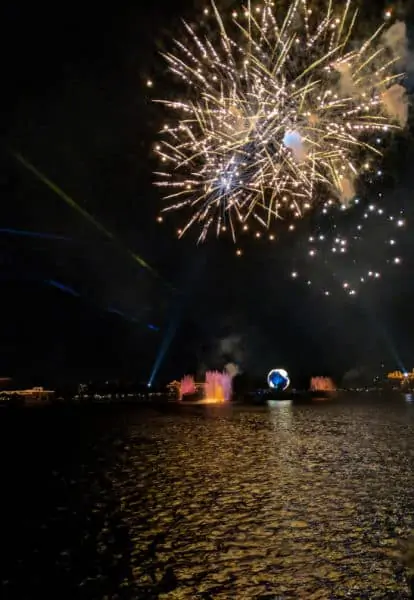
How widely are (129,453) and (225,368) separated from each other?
3485 cm

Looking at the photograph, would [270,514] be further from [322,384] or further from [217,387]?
[322,384]

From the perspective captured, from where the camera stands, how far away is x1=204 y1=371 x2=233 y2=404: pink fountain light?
115 ft

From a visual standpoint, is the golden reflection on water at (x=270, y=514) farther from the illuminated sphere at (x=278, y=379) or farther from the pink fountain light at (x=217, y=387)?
the illuminated sphere at (x=278, y=379)

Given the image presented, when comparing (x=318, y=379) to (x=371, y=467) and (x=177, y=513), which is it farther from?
(x=177, y=513)

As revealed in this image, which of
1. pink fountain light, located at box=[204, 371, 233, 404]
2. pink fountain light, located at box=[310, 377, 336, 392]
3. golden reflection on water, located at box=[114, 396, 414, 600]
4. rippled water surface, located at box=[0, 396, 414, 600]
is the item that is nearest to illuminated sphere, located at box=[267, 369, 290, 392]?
pink fountain light, located at box=[204, 371, 233, 404]

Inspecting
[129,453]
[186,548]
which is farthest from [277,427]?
[186,548]

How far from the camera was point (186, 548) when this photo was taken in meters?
5.27

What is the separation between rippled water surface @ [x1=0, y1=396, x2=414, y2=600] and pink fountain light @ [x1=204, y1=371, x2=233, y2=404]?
22103mm

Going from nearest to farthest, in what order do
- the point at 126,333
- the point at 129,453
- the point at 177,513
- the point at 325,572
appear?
1. the point at 325,572
2. the point at 177,513
3. the point at 129,453
4. the point at 126,333

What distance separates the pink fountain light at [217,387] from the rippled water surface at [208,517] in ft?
72.5

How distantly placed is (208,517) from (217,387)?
30904 mm

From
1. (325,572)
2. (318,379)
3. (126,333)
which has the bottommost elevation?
(325,572)

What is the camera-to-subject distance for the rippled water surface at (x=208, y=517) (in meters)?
4.43

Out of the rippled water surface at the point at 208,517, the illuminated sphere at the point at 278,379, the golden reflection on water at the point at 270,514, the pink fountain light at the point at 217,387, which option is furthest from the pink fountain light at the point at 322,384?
the golden reflection on water at the point at 270,514
